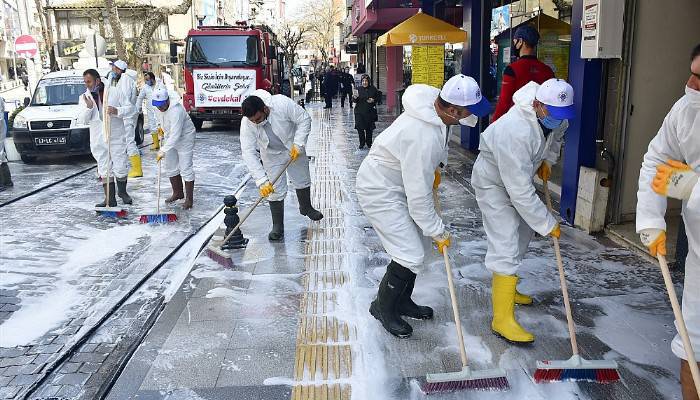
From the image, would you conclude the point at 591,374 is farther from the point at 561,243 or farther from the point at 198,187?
the point at 198,187

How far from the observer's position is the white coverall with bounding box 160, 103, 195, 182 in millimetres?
7742

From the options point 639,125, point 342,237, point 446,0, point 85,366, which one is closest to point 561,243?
point 639,125

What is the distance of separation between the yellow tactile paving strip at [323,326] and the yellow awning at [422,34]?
378 cm

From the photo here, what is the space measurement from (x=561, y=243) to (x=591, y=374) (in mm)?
2658

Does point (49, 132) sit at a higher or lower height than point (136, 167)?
higher

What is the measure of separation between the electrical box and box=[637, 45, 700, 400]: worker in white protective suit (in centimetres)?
312

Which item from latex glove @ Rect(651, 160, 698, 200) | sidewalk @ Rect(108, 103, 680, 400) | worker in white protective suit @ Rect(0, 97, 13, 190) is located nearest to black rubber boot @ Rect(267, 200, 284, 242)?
sidewalk @ Rect(108, 103, 680, 400)

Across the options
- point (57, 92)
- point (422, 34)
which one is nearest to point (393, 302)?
point (422, 34)

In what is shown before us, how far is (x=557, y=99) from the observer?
3.66 metres

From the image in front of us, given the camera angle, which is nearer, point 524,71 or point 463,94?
point 463,94

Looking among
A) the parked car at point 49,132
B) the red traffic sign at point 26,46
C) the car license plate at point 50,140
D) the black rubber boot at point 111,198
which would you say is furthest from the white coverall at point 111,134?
the red traffic sign at point 26,46

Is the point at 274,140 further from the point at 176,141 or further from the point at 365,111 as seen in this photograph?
the point at 365,111

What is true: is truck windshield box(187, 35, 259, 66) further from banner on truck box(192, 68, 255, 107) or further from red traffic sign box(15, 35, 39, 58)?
red traffic sign box(15, 35, 39, 58)

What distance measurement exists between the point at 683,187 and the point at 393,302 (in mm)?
2068
